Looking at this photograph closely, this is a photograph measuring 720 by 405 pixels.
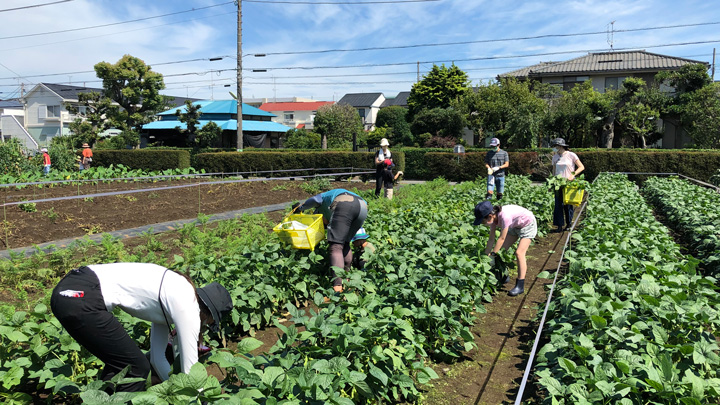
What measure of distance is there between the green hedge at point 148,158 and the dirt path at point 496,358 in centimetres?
2142

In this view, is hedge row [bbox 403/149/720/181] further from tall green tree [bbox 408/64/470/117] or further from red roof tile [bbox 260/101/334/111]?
red roof tile [bbox 260/101/334/111]

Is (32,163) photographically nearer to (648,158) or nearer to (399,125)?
(648,158)

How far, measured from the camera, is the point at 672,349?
115 inches

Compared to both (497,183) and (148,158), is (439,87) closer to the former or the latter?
(148,158)

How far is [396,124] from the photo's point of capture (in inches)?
1828

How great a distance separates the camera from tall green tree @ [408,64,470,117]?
39969 millimetres

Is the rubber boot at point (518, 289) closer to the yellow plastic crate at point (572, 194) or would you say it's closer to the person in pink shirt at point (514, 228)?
the person in pink shirt at point (514, 228)

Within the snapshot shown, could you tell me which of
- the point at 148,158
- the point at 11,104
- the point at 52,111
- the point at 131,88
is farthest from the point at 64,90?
the point at 148,158

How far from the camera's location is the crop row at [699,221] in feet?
18.9

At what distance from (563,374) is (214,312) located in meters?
1.95

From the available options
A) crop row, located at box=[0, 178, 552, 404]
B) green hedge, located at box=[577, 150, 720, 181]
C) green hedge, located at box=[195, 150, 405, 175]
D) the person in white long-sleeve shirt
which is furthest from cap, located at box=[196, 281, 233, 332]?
green hedge, located at box=[577, 150, 720, 181]

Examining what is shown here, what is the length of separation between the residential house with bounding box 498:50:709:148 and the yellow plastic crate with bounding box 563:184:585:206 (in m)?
26.3

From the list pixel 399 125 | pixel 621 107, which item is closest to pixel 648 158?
pixel 621 107

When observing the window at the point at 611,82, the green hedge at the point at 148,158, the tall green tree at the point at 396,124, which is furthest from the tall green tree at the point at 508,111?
the green hedge at the point at 148,158
